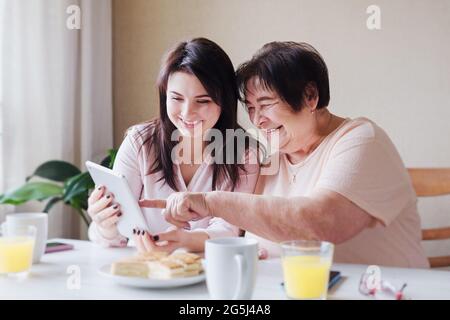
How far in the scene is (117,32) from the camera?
3033 mm

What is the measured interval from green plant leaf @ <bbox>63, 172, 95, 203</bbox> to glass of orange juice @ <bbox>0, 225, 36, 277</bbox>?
1.43 m

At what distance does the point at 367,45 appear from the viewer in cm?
240

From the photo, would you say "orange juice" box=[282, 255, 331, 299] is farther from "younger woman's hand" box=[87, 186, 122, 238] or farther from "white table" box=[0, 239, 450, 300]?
"younger woman's hand" box=[87, 186, 122, 238]

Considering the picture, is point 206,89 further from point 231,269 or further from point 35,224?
point 231,269

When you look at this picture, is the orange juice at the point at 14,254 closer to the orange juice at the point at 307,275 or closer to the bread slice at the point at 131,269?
the bread slice at the point at 131,269

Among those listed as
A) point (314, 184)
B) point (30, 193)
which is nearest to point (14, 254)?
point (314, 184)

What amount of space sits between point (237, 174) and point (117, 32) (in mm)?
1779

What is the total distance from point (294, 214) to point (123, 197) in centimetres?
36

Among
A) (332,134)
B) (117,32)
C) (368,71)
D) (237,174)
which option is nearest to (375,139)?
(332,134)

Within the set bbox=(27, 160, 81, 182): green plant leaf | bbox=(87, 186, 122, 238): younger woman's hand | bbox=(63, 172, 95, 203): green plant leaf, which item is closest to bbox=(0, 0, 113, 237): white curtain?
bbox=(27, 160, 81, 182): green plant leaf

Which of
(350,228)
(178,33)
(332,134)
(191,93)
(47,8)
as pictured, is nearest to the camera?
(350,228)

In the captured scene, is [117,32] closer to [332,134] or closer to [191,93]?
[191,93]

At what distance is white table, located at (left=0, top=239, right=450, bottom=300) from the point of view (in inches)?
35.0

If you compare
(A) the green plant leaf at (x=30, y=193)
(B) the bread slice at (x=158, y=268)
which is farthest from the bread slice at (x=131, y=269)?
(A) the green plant leaf at (x=30, y=193)
